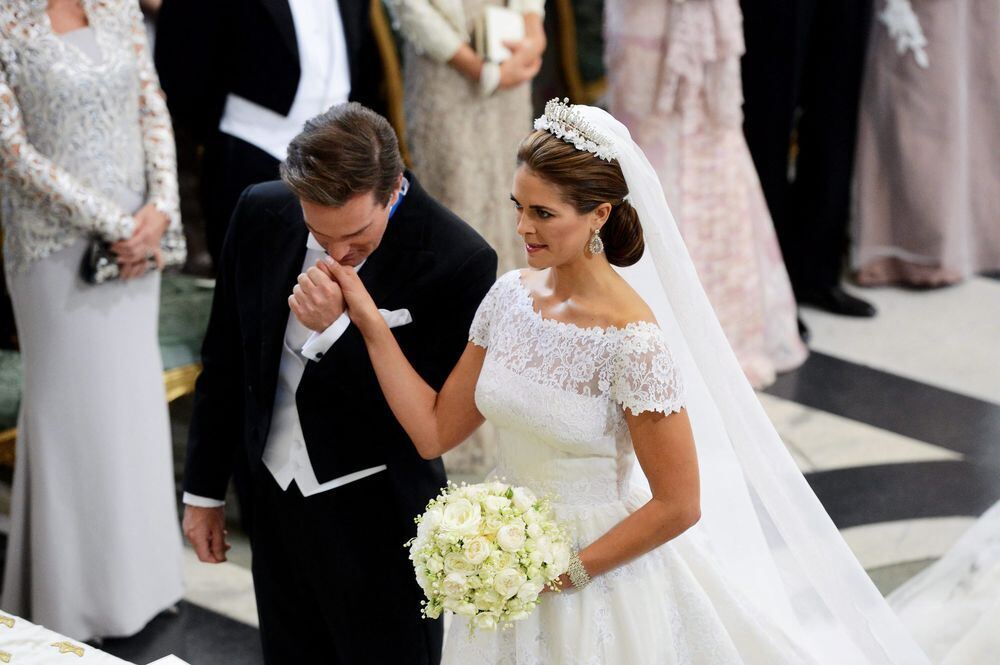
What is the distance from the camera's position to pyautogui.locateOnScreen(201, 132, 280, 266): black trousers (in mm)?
4383

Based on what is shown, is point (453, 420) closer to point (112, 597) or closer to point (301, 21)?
point (112, 597)

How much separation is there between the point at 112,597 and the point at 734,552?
2043 millimetres

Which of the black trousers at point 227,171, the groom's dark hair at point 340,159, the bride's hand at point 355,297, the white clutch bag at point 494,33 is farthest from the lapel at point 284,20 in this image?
the bride's hand at point 355,297

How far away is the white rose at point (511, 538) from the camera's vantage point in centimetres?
230

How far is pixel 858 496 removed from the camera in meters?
4.78

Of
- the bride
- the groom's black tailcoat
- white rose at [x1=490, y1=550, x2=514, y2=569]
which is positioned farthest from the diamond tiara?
white rose at [x1=490, y1=550, x2=514, y2=569]

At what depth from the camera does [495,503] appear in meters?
2.37

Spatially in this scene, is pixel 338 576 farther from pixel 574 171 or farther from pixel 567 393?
pixel 574 171

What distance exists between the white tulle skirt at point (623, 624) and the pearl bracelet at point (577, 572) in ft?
0.19

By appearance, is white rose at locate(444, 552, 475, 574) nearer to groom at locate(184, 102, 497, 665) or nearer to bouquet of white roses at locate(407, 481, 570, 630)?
bouquet of white roses at locate(407, 481, 570, 630)

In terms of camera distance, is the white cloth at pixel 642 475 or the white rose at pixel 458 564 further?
the white cloth at pixel 642 475

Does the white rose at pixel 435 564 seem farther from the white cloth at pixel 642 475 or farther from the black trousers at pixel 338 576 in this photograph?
the black trousers at pixel 338 576

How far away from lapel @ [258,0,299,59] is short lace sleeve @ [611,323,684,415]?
227cm

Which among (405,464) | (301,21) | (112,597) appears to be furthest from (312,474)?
(301,21)
